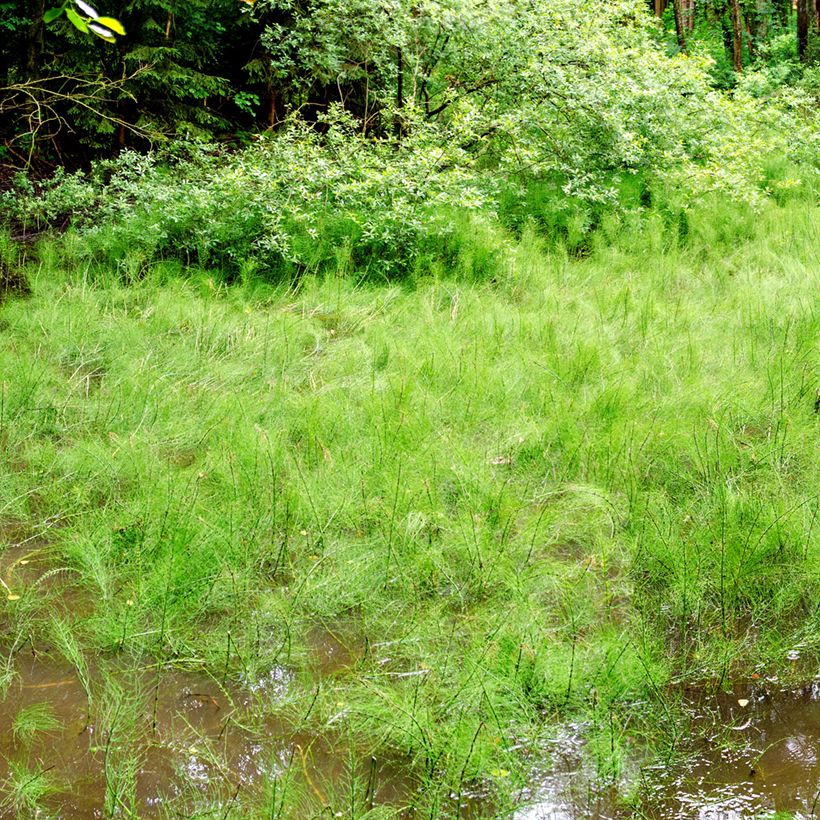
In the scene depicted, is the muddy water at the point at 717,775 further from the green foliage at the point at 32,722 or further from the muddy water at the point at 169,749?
the green foliage at the point at 32,722

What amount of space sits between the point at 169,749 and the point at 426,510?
4.94ft

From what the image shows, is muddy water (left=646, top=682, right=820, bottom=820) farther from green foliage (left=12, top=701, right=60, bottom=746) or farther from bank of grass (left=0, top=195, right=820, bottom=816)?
green foliage (left=12, top=701, right=60, bottom=746)

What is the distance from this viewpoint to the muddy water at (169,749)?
2.49 m

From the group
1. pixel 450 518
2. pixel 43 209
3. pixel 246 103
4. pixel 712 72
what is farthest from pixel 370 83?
pixel 712 72

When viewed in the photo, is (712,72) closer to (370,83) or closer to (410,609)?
(370,83)

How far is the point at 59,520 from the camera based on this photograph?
12.5 ft

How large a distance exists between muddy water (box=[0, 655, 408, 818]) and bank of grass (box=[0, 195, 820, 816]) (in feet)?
0.12

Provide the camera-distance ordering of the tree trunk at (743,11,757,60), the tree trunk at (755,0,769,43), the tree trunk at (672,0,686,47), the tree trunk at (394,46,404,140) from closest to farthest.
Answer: the tree trunk at (394,46,404,140) → the tree trunk at (672,0,686,47) → the tree trunk at (743,11,757,60) → the tree trunk at (755,0,769,43)

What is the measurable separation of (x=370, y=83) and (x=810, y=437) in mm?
7077

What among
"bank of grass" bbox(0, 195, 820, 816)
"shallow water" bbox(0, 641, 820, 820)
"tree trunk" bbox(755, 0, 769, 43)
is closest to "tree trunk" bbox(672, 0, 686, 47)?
"tree trunk" bbox(755, 0, 769, 43)

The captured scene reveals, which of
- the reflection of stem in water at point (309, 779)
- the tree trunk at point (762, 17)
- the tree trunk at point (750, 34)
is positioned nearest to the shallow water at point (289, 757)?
the reflection of stem in water at point (309, 779)

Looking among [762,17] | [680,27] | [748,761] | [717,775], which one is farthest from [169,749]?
[762,17]

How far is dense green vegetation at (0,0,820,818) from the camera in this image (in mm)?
2738

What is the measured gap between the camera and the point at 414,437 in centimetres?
427
